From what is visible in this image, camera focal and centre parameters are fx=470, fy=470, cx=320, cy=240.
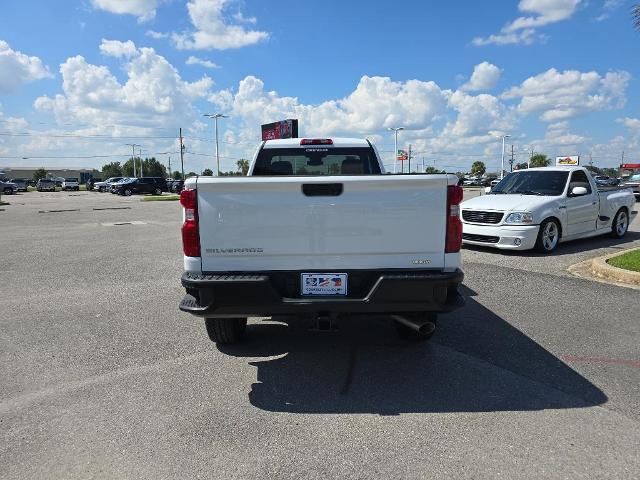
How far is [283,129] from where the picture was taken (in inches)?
2303

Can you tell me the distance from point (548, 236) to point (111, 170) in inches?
6190

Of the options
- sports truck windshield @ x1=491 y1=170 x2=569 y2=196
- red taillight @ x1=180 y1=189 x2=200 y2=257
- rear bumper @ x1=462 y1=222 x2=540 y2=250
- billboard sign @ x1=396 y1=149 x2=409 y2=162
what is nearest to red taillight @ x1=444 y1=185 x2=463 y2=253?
red taillight @ x1=180 y1=189 x2=200 y2=257

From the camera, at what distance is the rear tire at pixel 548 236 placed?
30.7 ft

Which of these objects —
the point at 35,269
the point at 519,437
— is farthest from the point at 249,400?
the point at 35,269

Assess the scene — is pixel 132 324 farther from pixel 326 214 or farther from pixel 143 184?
pixel 143 184

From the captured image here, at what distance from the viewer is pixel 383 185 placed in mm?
3504

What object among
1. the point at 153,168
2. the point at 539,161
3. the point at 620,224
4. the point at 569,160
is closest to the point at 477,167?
the point at 539,161

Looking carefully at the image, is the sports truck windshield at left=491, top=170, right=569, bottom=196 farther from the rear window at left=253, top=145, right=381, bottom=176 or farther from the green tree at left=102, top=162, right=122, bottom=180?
the green tree at left=102, top=162, right=122, bottom=180

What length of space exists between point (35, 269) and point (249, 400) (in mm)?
6687

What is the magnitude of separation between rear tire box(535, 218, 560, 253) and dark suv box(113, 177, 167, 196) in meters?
43.5

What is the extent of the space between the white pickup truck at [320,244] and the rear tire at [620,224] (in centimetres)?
Answer: 1000

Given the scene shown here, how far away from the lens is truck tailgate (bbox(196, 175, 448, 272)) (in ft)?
11.5

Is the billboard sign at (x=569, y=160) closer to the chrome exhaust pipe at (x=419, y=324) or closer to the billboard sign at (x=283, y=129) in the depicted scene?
the billboard sign at (x=283, y=129)

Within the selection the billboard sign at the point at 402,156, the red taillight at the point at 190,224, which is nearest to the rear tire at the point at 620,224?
the red taillight at the point at 190,224
